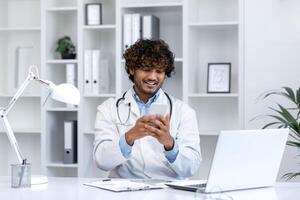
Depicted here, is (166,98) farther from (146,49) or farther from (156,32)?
(156,32)

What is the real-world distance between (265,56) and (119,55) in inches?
41.0

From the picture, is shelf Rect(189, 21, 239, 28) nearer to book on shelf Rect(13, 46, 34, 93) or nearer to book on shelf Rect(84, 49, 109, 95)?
book on shelf Rect(84, 49, 109, 95)

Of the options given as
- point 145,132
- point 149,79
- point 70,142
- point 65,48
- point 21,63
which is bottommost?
point 70,142

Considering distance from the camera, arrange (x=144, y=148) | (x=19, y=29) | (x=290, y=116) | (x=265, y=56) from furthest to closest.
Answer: (x=19, y=29)
(x=265, y=56)
(x=290, y=116)
(x=144, y=148)

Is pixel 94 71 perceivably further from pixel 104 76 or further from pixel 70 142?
pixel 70 142

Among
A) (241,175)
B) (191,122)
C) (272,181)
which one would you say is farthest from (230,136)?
(191,122)

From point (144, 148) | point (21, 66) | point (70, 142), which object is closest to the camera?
point (144, 148)

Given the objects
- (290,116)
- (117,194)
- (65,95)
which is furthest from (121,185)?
(290,116)

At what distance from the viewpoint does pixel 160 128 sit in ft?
8.82

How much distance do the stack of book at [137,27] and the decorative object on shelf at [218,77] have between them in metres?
0.48

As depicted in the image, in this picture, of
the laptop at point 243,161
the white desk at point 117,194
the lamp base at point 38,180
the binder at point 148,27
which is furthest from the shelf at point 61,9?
the laptop at point 243,161

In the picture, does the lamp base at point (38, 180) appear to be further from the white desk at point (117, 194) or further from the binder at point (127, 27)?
the binder at point (127, 27)

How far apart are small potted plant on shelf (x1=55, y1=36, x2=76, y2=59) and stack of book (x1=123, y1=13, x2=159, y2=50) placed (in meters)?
0.51

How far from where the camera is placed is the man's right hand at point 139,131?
2674 mm
